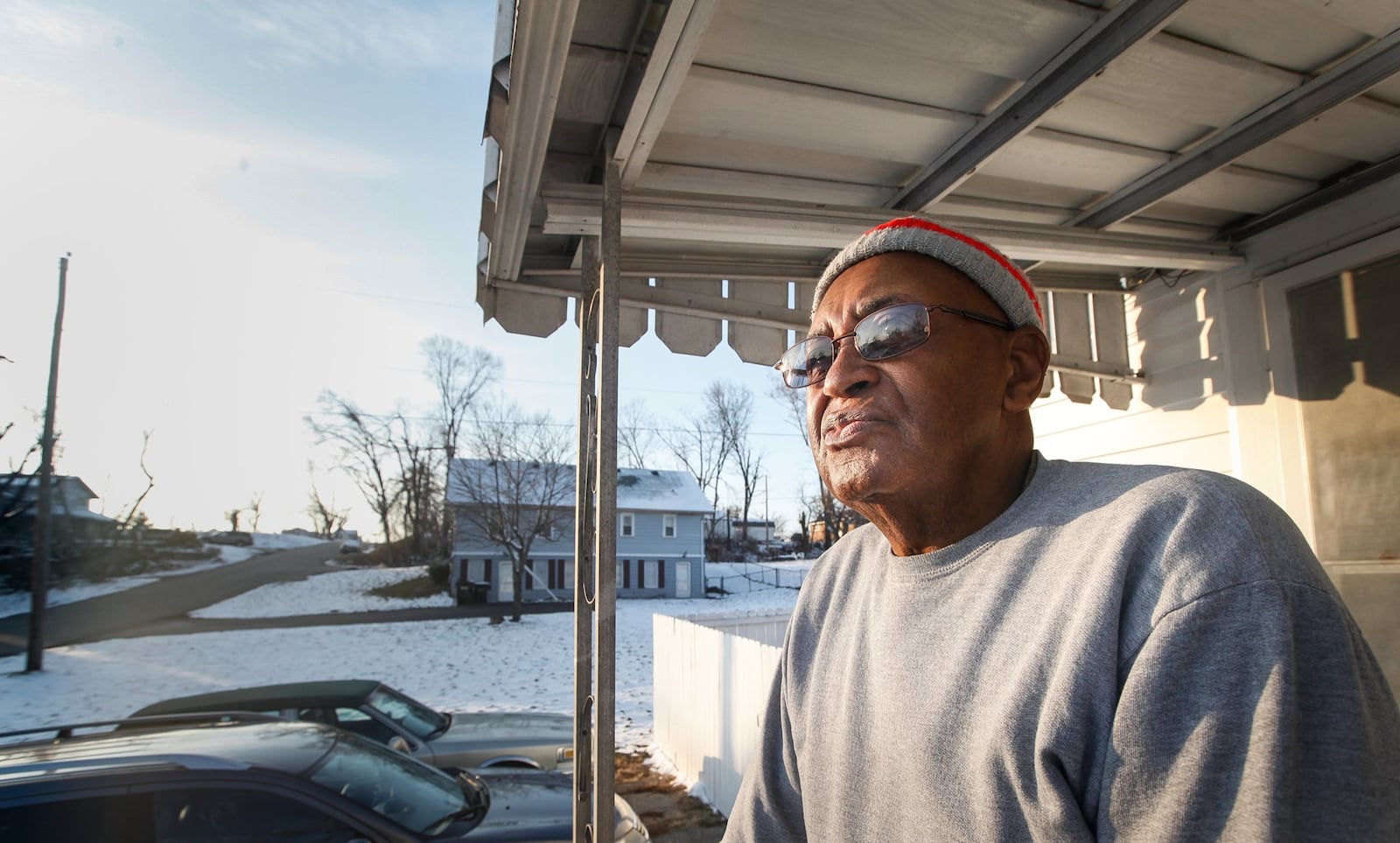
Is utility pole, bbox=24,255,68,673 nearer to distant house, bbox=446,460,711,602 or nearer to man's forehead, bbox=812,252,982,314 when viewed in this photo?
distant house, bbox=446,460,711,602

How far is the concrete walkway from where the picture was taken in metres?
19.1

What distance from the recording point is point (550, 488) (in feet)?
80.6

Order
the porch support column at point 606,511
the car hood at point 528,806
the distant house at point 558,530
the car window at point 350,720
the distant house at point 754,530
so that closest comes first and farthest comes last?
the porch support column at point 606,511, the car hood at point 528,806, the car window at point 350,720, the distant house at point 558,530, the distant house at point 754,530

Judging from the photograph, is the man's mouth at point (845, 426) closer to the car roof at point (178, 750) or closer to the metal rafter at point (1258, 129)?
→ the metal rafter at point (1258, 129)

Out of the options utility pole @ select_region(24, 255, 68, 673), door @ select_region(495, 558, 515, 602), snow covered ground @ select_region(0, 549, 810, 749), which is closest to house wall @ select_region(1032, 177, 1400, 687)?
snow covered ground @ select_region(0, 549, 810, 749)

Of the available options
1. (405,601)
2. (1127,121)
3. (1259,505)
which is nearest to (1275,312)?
(1127,121)

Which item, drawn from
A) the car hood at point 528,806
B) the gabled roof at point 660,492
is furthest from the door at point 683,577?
the car hood at point 528,806

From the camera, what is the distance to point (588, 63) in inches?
99.3

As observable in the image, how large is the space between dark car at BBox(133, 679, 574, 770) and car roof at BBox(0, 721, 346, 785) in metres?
1.89

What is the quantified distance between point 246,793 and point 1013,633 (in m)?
3.80

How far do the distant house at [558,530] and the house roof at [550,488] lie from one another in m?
0.04

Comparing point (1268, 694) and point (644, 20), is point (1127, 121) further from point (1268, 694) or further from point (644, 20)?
point (1268, 694)

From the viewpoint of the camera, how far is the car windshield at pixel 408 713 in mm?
6434

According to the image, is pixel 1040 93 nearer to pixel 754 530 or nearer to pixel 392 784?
pixel 392 784
